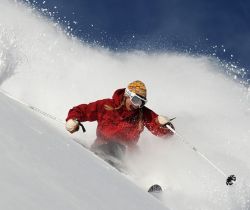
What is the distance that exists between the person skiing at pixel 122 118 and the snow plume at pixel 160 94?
0.30 metres

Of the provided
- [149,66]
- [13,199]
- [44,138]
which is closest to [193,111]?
[149,66]

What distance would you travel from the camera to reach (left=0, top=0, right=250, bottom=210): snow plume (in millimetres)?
7418

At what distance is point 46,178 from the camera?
249 cm

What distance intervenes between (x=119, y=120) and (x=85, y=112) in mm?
475

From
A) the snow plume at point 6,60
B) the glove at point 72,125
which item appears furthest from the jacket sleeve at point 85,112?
the snow plume at point 6,60

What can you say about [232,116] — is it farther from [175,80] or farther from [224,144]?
[224,144]

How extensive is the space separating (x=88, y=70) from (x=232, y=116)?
13.9ft

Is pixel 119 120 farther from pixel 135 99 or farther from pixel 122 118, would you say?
pixel 135 99

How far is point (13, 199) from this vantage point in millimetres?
1905

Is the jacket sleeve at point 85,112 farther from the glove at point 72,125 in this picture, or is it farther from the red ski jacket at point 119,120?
the glove at point 72,125

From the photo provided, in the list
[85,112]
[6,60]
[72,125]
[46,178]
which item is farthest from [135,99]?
[46,178]

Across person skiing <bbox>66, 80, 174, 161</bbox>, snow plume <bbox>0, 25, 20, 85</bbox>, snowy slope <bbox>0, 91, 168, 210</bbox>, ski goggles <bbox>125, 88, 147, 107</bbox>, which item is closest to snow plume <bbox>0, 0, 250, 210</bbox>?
snow plume <bbox>0, 25, 20, 85</bbox>

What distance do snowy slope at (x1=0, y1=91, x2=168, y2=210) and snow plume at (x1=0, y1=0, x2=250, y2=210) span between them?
1837 mm

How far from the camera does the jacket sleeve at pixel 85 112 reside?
6.66 metres
